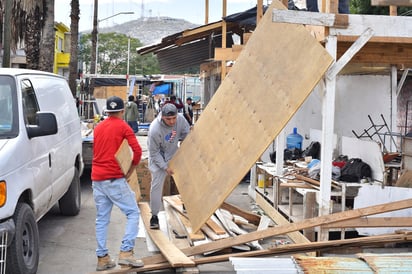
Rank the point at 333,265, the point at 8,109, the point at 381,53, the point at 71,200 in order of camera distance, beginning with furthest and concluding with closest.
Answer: the point at 71,200 < the point at 381,53 < the point at 8,109 < the point at 333,265

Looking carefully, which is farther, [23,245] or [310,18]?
[310,18]

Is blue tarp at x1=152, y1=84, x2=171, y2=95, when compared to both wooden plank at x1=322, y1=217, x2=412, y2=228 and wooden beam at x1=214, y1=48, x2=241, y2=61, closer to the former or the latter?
wooden beam at x1=214, y1=48, x2=241, y2=61

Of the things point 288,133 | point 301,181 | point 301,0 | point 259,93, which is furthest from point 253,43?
point 288,133

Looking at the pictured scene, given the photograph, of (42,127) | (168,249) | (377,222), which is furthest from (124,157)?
(377,222)

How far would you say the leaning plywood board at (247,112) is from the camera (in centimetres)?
613

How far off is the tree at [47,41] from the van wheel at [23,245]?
349 inches

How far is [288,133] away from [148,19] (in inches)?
6271

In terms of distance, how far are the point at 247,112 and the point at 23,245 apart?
2.94 meters

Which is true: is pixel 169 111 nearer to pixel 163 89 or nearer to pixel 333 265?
pixel 333 265

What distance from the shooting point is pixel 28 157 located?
19.8 ft

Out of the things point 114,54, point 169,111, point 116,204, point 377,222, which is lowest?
point 377,222

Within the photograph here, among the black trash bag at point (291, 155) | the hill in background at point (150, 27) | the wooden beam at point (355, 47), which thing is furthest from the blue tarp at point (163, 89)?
the hill in background at point (150, 27)

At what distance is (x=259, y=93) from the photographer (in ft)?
22.2

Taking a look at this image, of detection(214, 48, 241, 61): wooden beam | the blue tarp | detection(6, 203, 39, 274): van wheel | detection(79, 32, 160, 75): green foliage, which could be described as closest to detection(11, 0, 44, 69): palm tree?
detection(214, 48, 241, 61): wooden beam
